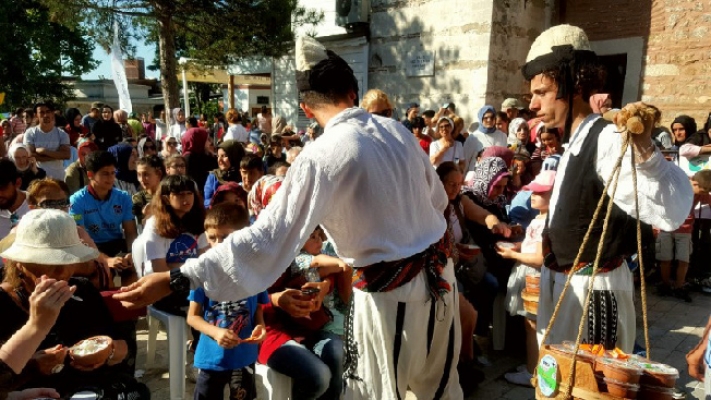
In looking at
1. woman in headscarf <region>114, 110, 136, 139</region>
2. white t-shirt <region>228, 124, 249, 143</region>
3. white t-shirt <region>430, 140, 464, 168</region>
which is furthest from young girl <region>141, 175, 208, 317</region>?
woman in headscarf <region>114, 110, 136, 139</region>

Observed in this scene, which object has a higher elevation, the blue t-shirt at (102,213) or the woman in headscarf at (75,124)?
the woman in headscarf at (75,124)

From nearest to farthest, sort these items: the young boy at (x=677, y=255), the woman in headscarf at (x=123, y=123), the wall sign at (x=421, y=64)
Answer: the young boy at (x=677, y=255) → the wall sign at (x=421, y=64) → the woman in headscarf at (x=123, y=123)

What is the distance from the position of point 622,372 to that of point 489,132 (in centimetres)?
658

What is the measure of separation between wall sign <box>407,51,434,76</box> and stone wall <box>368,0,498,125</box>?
0.27ft

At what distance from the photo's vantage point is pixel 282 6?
12.6 meters

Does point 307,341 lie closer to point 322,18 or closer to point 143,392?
point 143,392

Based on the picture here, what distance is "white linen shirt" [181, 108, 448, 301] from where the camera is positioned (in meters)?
1.84

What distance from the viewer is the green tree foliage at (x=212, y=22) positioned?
489 inches

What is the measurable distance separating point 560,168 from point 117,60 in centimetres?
1177

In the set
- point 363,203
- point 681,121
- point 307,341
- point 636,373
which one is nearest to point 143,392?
point 307,341

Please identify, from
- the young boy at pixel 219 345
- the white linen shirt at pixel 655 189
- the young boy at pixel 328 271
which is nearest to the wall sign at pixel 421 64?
the young boy at pixel 328 271

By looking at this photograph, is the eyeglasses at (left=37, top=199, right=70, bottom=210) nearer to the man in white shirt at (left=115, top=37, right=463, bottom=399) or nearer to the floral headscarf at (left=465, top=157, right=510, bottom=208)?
the man in white shirt at (left=115, top=37, right=463, bottom=399)

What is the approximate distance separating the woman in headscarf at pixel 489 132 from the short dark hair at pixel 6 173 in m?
5.67

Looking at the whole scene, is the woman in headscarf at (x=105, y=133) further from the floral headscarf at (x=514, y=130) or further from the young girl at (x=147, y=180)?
the floral headscarf at (x=514, y=130)
